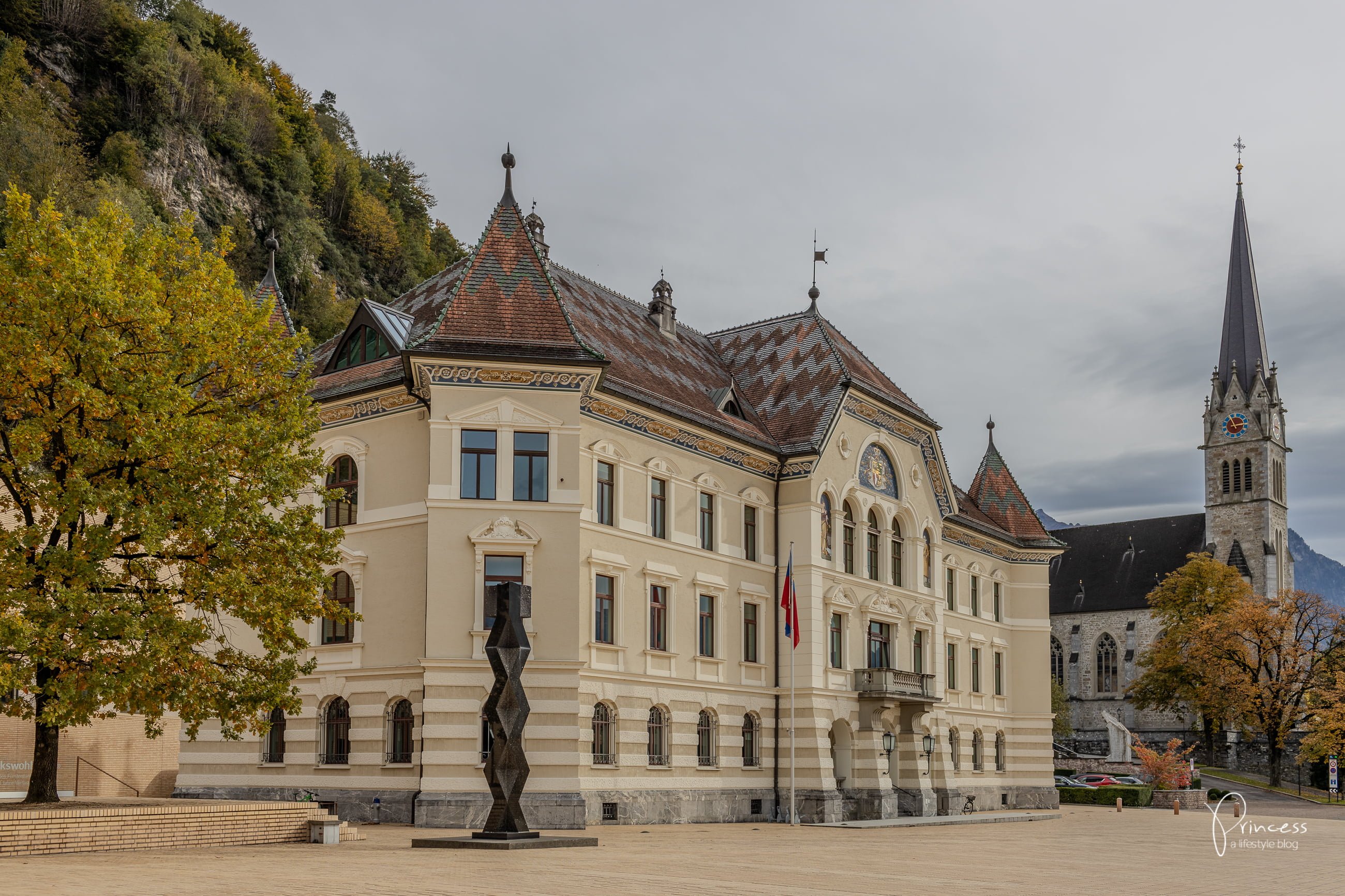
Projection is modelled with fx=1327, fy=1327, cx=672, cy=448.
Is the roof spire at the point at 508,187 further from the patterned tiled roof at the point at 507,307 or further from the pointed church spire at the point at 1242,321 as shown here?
the pointed church spire at the point at 1242,321

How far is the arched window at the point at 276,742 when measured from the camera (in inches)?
1391

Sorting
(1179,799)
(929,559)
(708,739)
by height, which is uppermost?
(929,559)

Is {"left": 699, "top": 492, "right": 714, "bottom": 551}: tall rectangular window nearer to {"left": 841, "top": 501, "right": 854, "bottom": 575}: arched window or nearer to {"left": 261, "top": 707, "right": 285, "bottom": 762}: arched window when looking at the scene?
{"left": 841, "top": 501, "right": 854, "bottom": 575}: arched window

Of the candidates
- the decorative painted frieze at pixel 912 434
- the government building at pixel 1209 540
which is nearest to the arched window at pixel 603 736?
the decorative painted frieze at pixel 912 434

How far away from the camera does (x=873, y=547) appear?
45.0m

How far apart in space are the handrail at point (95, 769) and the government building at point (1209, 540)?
79.1 meters

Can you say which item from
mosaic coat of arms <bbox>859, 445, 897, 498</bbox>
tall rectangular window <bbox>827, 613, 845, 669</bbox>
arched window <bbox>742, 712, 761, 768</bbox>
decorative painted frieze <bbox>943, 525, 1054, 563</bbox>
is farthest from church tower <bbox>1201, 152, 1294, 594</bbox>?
arched window <bbox>742, 712, 761, 768</bbox>

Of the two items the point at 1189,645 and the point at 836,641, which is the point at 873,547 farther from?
the point at 1189,645

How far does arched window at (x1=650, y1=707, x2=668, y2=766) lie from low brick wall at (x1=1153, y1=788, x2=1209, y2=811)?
27.7 m

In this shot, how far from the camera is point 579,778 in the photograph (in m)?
32.0

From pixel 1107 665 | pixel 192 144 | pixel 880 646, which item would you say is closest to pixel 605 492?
pixel 880 646

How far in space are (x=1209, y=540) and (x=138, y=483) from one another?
328 feet

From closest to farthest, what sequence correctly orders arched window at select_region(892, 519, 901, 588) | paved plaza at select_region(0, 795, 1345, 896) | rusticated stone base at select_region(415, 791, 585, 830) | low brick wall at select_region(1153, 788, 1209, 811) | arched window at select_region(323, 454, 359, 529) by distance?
1. paved plaza at select_region(0, 795, 1345, 896)
2. rusticated stone base at select_region(415, 791, 585, 830)
3. arched window at select_region(323, 454, 359, 529)
4. arched window at select_region(892, 519, 901, 588)
5. low brick wall at select_region(1153, 788, 1209, 811)

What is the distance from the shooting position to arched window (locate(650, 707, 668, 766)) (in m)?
35.8
